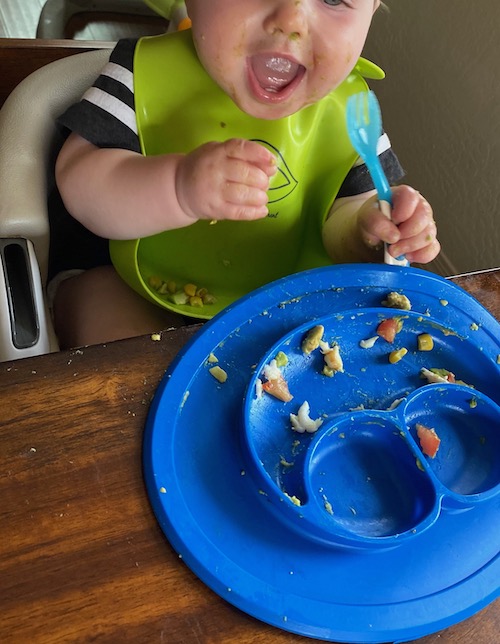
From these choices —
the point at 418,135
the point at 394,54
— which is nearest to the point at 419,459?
the point at 418,135

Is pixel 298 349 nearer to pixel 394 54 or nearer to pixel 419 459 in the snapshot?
pixel 419 459

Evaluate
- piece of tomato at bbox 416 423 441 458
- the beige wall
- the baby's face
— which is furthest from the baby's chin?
the beige wall

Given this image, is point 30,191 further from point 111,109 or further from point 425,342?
point 425,342

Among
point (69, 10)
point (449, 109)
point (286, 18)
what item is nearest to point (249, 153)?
point (286, 18)

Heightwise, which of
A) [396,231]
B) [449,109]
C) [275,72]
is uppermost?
[275,72]

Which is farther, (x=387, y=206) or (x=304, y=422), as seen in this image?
(x=387, y=206)

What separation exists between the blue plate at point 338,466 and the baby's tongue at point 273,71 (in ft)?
0.66

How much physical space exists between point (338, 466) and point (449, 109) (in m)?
0.91

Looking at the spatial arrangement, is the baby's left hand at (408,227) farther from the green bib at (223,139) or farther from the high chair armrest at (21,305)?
the high chair armrest at (21,305)

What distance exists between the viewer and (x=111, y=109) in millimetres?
687

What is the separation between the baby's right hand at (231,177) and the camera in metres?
0.56

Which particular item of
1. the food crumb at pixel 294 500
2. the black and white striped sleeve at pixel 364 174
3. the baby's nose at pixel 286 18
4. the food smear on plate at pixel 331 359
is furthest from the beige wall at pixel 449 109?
the food crumb at pixel 294 500

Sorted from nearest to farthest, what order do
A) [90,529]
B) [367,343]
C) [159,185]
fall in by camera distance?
[90,529]
[367,343]
[159,185]

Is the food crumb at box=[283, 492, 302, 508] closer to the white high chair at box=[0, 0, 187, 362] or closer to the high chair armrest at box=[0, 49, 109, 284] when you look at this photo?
the white high chair at box=[0, 0, 187, 362]
